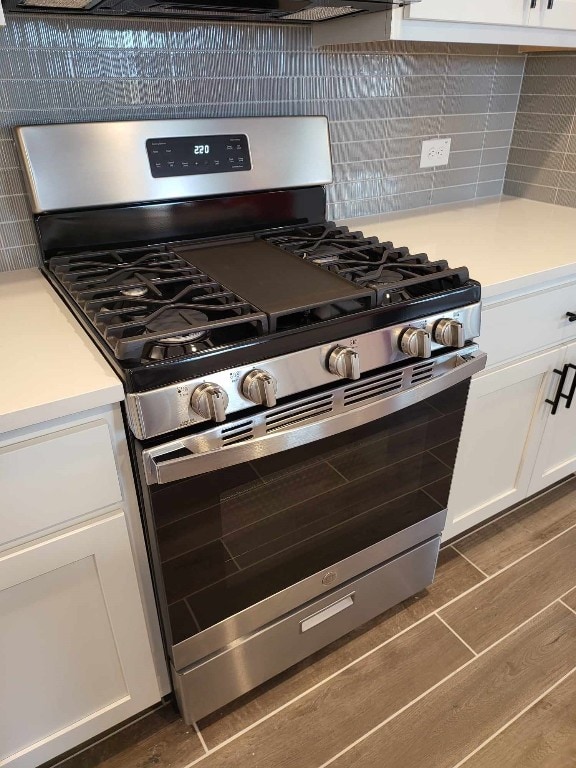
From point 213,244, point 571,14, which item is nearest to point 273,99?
point 213,244

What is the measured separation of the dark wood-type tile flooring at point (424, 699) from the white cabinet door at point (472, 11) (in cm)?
145

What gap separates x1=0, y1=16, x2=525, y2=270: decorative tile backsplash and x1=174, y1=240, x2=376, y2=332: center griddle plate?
1.17ft

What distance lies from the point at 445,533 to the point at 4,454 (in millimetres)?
1204

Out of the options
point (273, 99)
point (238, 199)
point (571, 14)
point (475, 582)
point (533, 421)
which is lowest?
point (475, 582)

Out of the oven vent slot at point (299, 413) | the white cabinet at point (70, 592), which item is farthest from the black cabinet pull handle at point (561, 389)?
the white cabinet at point (70, 592)

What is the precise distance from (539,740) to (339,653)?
0.48m

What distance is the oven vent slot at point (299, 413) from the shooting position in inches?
37.9

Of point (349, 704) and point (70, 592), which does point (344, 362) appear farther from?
point (349, 704)

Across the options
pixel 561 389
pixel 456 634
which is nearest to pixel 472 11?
pixel 561 389

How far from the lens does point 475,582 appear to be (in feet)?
5.41

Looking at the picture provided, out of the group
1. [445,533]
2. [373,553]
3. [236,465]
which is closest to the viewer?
[236,465]

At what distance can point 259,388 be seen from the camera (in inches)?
35.4

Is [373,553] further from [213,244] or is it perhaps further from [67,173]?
[67,173]

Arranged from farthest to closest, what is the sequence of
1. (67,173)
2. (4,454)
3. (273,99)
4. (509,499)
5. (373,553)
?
(509,499), (273,99), (373,553), (67,173), (4,454)
